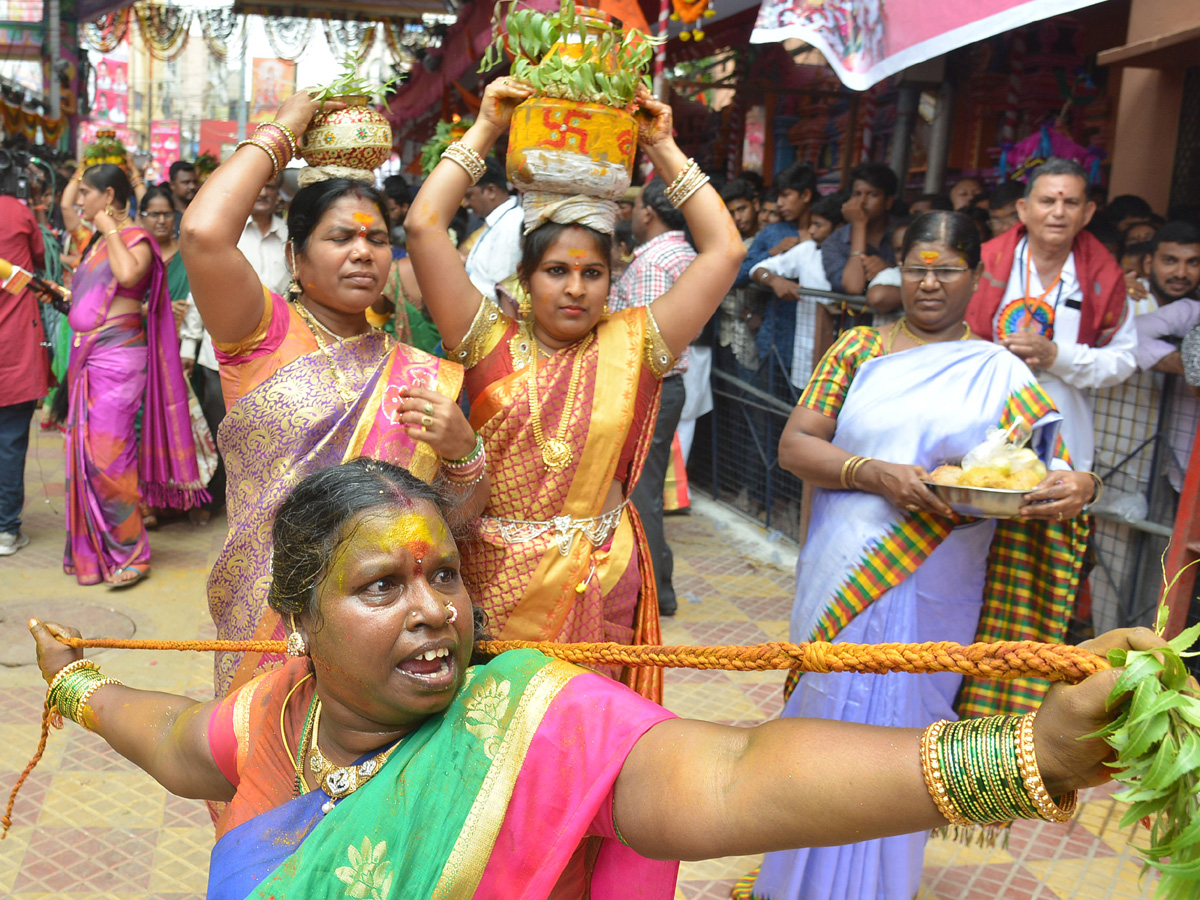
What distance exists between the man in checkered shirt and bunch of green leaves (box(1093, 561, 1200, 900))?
3.92 m

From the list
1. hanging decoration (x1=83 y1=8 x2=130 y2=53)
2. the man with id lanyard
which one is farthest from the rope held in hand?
hanging decoration (x1=83 y1=8 x2=130 y2=53)

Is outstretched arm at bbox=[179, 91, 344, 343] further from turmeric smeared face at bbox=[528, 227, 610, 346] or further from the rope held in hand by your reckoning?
the rope held in hand

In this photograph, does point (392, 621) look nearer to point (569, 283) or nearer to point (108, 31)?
point (569, 283)

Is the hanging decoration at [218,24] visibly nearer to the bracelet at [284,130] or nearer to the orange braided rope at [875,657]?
the bracelet at [284,130]

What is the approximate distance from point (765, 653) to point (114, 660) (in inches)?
157

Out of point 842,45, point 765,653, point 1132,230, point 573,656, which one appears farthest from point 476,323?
point 1132,230

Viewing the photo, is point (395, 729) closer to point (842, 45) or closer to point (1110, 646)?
point (1110, 646)

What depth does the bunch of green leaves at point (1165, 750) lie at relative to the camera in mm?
911

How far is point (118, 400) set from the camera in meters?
5.30

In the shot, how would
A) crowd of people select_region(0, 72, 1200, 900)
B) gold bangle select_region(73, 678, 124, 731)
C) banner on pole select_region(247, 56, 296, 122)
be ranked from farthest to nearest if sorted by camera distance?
banner on pole select_region(247, 56, 296, 122) < gold bangle select_region(73, 678, 124, 731) < crowd of people select_region(0, 72, 1200, 900)

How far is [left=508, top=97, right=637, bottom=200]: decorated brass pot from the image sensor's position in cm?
244

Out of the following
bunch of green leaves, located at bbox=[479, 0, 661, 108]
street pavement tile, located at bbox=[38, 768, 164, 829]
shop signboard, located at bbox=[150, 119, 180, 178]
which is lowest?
street pavement tile, located at bbox=[38, 768, 164, 829]

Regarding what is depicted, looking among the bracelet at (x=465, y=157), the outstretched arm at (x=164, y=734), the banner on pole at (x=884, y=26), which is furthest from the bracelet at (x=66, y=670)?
the banner on pole at (x=884, y=26)

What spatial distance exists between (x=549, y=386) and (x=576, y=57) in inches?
31.1
